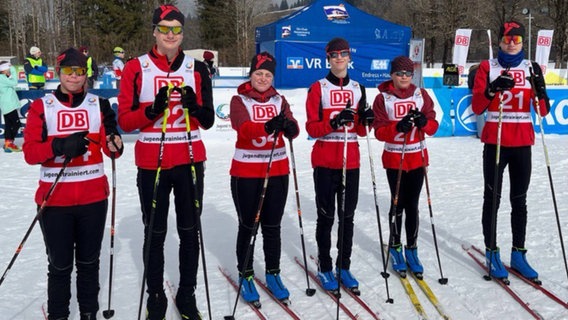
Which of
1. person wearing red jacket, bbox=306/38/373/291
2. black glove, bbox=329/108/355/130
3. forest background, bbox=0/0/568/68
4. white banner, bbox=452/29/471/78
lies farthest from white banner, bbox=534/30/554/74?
black glove, bbox=329/108/355/130

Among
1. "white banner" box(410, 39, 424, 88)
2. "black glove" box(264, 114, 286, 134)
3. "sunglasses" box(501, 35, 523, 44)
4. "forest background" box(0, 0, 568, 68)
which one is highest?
"forest background" box(0, 0, 568, 68)

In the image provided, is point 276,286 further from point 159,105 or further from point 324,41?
point 324,41

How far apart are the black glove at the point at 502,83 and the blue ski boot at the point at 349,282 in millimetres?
1932

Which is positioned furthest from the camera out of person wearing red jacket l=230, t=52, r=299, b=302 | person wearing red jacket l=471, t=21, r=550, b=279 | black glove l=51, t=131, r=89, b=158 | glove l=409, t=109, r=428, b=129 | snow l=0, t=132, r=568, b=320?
person wearing red jacket l=471, t=21, r=550, b=279

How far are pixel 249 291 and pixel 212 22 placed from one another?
48.0 m

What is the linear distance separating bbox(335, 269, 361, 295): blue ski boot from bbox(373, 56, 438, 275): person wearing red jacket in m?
0.52

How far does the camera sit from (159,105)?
3035 mm

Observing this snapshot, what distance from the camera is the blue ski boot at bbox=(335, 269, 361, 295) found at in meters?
4.10

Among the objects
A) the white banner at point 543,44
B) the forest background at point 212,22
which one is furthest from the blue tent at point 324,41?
the forest background at point 212,22

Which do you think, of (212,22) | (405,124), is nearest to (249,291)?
(405,124)

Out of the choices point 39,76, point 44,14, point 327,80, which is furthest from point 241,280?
point 44,14

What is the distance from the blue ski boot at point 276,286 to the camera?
395 centimetres

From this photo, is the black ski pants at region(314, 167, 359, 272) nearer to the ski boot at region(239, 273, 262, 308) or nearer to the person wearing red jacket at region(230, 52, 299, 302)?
the person wearing red jacket at region(230, 52, 299, 302)

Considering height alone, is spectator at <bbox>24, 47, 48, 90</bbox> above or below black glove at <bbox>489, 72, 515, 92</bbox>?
above
